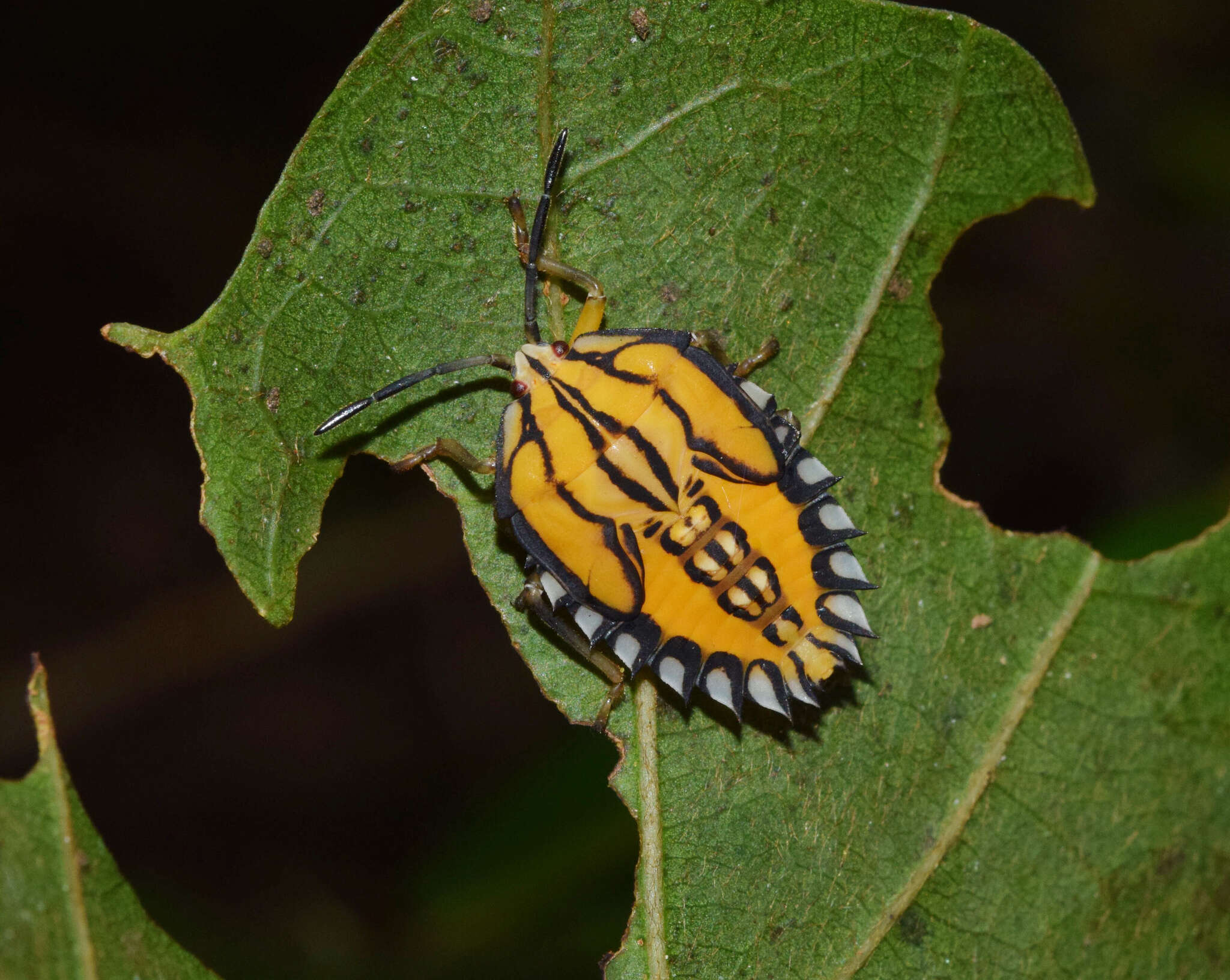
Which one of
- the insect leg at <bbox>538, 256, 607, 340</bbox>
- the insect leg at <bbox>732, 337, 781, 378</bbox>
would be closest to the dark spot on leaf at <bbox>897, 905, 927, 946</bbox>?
the insect leg at <bbox>732, 337, 781, 378</bbox>

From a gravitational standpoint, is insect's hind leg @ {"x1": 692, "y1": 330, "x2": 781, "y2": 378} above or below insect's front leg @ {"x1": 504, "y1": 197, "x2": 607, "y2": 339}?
below

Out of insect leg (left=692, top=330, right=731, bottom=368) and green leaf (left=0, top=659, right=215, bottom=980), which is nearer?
green leaf (left=0, top=659, right=215, bottom=980)

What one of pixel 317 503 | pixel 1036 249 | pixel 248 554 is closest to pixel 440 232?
pixel 317 503

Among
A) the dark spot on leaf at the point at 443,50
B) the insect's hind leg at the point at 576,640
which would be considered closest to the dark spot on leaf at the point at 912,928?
the insect's hind leg at the point at 576,640

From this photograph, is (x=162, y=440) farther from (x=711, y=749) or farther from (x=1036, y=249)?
(x=1036, y=249)

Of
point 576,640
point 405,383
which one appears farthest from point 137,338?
point 576,640

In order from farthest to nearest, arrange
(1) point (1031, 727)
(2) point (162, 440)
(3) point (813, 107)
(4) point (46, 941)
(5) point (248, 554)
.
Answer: (2) point (162, 440) → (1) point (1031, 727) → (3) point (813, 107) → (5) point (248, 554) → (4) point (46, 941)

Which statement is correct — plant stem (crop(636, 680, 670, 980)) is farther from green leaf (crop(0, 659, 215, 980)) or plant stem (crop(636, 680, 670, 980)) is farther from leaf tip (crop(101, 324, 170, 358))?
leaf tip (crop(101, 324, 170, 358))

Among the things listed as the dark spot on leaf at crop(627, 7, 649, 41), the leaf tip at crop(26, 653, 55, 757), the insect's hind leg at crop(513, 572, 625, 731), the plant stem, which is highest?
the dark spot on leaf at crop(627, 7, 649, 41)
